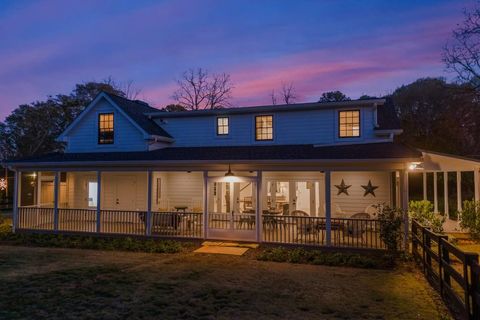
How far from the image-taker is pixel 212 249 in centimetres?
1257

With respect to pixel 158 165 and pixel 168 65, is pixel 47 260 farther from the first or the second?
pixel 168 65

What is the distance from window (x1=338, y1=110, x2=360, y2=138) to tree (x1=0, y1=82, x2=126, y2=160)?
1172 inches

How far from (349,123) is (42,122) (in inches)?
1386

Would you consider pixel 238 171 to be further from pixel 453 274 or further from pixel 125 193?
pixel 453 274

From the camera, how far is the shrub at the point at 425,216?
11748 millimetres

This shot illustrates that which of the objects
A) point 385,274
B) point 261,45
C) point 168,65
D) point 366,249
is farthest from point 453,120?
point 168,65

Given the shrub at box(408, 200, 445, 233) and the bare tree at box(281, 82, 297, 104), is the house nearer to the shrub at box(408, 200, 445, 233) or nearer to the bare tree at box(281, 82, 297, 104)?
the shrub at box(408, 200, 445, 233)

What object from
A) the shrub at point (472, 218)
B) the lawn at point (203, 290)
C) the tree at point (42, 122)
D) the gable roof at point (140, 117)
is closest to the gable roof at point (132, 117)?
the gable roof at point (140, 117)

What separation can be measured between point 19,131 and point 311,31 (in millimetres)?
33989

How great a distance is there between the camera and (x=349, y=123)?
1545cm

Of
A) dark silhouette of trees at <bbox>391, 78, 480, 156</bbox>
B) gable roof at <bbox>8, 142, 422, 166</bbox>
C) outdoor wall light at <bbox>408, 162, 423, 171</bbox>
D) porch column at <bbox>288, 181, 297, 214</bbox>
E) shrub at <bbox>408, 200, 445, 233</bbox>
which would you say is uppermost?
dark silhouette of trees at <bbox>391, 78, 480, 156</bbox>

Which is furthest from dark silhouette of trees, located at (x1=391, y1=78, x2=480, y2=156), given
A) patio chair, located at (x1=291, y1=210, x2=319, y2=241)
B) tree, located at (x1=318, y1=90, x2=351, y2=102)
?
patio chair, located at (x1=291, y1=210, x2=319, y2=241)

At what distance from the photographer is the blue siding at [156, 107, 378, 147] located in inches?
609

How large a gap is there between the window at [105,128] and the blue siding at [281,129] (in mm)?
3087
